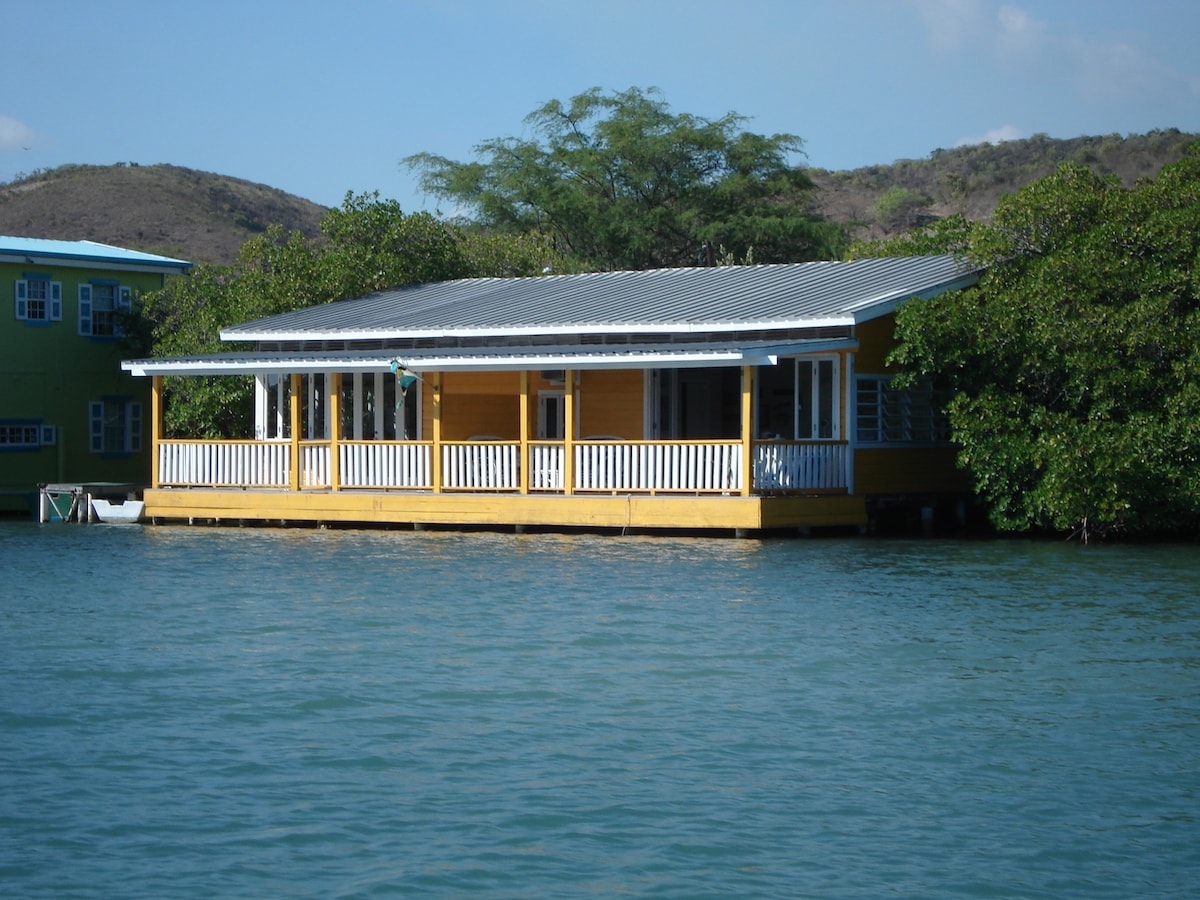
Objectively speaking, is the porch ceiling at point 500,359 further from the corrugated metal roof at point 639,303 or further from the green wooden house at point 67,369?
the green wooden house at point 67,369

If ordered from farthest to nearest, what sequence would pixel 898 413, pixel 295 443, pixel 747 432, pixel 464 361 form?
pixel 295 443, pixel 898 413, pixel 464 361, pixel 747 432

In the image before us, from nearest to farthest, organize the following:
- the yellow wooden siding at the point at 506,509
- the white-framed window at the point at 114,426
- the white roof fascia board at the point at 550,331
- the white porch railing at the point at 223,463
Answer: the yellow wooden siding at the point at 506,509 < the white roof fascia board at the point at 550,331 < the white porch railing at the point at 223,463 < the white-framed window at the point at 114,426

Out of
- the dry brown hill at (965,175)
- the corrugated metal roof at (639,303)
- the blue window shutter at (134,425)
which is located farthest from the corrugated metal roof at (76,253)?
the dry brown hill at (965,175)

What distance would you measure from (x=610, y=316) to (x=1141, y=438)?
9.31m

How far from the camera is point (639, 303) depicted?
30547 mm

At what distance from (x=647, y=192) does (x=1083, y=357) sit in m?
40.2

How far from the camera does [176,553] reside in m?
25.6

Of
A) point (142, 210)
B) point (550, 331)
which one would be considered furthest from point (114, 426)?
point (142, 210)

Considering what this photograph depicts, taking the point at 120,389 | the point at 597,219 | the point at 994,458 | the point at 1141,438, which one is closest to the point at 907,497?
the point at 994,458

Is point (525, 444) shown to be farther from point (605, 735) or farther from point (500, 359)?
point (605, 735)

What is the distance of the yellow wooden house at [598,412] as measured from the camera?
1033 inches

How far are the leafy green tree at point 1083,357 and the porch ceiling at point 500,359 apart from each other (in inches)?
89.5

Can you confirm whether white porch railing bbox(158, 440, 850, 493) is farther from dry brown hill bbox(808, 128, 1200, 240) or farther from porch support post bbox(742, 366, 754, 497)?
dry brown hill bbox(808, 128, 1200, 240)

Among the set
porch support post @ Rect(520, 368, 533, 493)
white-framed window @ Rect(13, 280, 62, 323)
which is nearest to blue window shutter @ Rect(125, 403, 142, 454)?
white-framed window @ Rect(13, 280, 62, 323)
